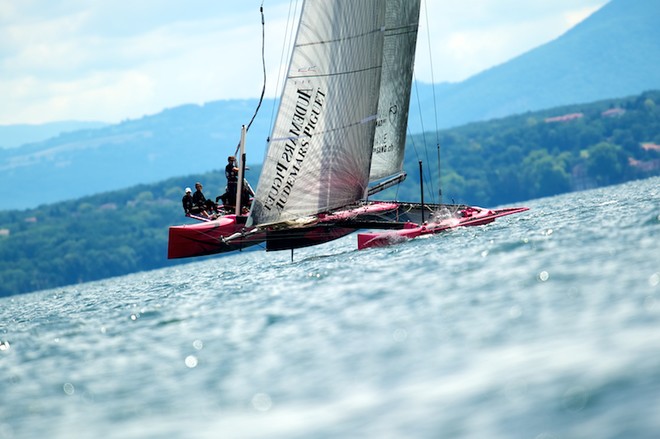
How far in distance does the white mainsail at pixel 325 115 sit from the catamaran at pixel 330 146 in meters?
0.03

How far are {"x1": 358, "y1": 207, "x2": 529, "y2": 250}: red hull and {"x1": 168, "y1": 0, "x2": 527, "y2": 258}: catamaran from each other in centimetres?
3

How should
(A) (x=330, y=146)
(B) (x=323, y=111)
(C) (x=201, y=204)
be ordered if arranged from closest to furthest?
(B) (x=323, y=111)
(A) (x=330, y=146)
(C) (x=201, y=204)

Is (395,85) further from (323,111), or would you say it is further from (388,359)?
(388,359)

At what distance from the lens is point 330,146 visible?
3000cm

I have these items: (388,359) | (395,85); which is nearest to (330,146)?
(395,85)

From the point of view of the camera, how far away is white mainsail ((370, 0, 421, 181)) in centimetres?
3412

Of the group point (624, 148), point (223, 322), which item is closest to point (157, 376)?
point (223, 322)

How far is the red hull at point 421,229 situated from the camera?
3247 centimetres

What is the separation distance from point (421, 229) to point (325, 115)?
18.3ft

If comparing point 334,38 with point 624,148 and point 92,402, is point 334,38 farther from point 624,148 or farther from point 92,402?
point 624,148

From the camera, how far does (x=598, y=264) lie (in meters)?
19.5

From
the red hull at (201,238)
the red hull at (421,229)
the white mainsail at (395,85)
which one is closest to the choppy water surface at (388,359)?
the red hull at (421,229)

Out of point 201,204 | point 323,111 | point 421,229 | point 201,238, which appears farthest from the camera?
point 201,204

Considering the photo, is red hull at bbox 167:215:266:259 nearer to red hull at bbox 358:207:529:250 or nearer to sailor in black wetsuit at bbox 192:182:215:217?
red hull at bbox 358:207:529:250
